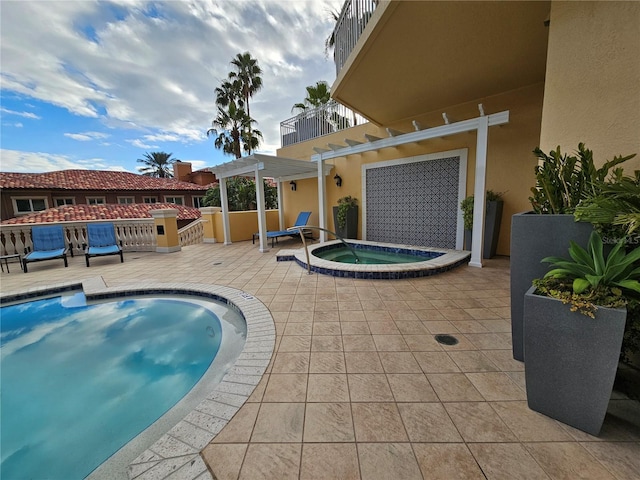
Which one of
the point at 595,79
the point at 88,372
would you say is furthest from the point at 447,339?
the point at 88,372

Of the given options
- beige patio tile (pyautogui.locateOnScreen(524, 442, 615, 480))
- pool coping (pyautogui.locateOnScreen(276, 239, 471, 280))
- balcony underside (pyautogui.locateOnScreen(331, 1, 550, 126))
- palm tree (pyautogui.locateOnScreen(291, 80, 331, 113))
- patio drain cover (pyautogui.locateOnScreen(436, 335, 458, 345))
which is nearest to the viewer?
beige patio tile (pyautogui.locateOnScreen(524, 442, 615, 480))

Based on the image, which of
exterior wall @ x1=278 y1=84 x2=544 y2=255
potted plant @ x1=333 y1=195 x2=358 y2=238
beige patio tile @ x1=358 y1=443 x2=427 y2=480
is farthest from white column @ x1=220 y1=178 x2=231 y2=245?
beige patio tile @ x1=358 y1=443 x2=427 y2=480

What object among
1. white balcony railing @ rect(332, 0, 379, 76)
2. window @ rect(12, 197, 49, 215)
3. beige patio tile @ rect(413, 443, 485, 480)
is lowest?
beige patio tile @ rect(413, 443, 485, 480)

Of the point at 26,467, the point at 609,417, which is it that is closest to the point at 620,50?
the point at 609,417

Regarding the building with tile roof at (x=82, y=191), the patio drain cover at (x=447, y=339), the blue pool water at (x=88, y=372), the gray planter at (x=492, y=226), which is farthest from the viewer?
the building with tile roof at (x=82, y=191)

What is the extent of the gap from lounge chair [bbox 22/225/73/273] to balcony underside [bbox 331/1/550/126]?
822cm

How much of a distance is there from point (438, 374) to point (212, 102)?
1818 centimetres

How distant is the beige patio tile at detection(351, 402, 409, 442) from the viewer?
1.51 metres

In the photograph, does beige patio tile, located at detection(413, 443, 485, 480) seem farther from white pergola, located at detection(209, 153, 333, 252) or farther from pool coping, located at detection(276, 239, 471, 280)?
white pergola, located at detection(209, 153, 333, 252)

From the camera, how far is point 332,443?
148 centimetres

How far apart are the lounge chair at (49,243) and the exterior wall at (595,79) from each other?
33.3ft

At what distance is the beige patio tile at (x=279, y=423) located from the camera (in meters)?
1.53

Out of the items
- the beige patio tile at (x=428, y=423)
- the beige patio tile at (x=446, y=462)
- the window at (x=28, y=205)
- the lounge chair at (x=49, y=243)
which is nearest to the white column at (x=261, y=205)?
the lounge chair at (x=49, y=243)

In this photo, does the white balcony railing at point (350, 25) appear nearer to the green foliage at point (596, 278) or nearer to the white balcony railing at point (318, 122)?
the white balcony railing at point (318, 122)
